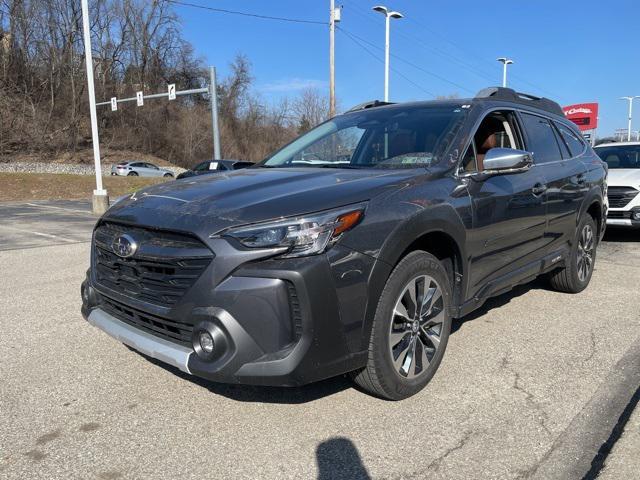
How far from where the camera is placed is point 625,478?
2428mm

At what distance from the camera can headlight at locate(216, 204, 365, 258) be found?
2539 mm

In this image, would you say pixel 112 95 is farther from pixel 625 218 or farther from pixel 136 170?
pixel 625 218

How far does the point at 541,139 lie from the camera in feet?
15.6

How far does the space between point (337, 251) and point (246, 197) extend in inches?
24.4

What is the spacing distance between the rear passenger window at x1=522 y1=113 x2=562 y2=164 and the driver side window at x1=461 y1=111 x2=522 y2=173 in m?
0.21

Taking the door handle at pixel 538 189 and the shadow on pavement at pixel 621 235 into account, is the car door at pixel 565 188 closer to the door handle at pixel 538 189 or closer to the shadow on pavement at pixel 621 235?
the door handle at pixel 538 189

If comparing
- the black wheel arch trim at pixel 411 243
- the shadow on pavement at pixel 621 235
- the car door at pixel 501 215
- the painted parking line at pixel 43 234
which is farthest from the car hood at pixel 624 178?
the painted parking line at pixel 43 234

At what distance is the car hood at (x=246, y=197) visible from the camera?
265 cm

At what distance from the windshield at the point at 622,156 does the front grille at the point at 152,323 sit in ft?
32.2

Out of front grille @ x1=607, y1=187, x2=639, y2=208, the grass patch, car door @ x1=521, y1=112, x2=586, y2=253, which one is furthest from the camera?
the grass patch

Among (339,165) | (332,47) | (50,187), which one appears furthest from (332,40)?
(339,165)

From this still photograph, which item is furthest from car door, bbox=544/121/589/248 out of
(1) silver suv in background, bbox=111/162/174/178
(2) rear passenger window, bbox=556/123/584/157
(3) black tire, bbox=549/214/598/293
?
(1) silver suv in background, bbox=111/162/174/178

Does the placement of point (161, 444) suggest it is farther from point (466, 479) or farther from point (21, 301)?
point (21, 301)

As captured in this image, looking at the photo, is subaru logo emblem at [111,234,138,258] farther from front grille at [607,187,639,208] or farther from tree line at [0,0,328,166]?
tree line at [0,0,328,166]
